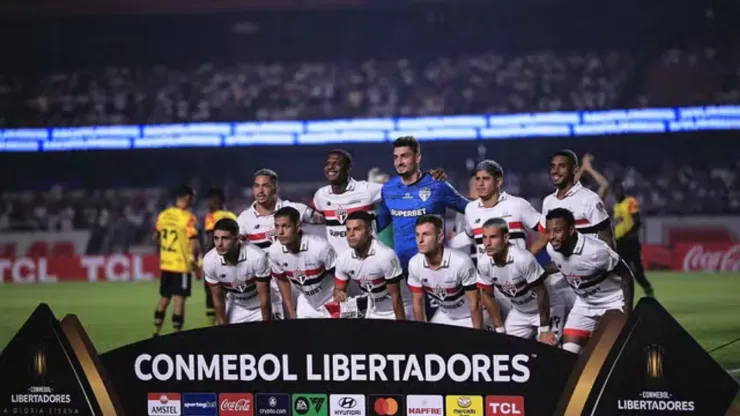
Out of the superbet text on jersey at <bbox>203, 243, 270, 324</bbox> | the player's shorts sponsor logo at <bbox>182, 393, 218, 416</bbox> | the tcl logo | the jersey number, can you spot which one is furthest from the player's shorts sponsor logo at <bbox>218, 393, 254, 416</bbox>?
the jersey number

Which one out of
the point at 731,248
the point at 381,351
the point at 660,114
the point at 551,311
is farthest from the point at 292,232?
the point at 660,114

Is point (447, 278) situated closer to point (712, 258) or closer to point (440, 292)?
point (440, 292)

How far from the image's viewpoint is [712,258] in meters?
23.0

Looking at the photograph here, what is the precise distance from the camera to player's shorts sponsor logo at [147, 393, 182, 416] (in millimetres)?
6074

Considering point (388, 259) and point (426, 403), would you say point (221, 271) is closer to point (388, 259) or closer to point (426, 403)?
point (388, 259)

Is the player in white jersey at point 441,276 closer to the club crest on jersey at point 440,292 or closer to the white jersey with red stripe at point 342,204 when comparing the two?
the club crest on jersey at point 440,292

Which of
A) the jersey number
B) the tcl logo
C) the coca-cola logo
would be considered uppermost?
the coca-cola logo

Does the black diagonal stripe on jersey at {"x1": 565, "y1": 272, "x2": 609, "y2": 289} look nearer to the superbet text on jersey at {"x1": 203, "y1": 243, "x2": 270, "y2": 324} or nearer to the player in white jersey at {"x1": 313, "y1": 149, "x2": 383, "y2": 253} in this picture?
the player in white jersey at {"x1": 313, "y1": 149, "x2": 383, "y2": 253}

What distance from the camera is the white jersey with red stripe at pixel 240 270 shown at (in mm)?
8688

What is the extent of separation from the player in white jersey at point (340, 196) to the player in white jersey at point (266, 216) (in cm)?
14

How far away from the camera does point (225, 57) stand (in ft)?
98.7

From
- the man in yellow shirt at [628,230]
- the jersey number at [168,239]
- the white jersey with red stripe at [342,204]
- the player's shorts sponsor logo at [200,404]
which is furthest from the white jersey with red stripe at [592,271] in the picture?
the man in yellow shirt at [628,230]

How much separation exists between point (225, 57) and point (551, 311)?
22.9 metres

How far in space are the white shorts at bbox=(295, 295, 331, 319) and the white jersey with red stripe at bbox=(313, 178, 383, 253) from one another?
53 cm
